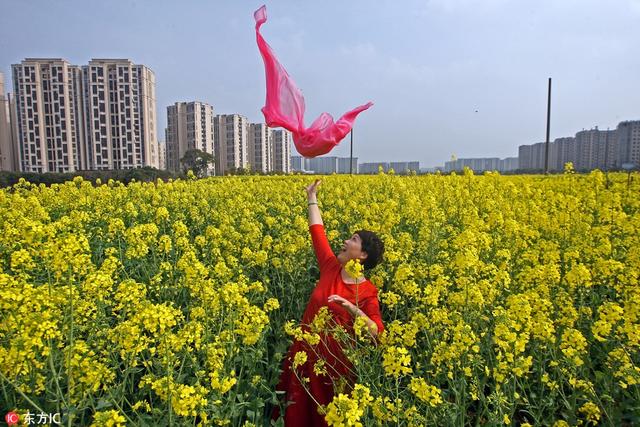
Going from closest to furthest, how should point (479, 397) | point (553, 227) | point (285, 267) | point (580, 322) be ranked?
point (479, 397) < point (580, 322) < point (285, 267) < point (553, 227)

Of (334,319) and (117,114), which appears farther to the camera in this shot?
(117,114)

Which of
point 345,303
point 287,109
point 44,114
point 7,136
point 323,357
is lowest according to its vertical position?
point 323,357

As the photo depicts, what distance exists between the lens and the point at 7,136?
65.3 m

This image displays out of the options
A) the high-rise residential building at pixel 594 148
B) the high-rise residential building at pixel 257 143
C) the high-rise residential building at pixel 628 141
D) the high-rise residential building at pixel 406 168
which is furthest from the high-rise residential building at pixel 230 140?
the high-rise residential building at pixel 628 141

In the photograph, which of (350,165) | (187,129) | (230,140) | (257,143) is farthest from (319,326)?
(257,143)

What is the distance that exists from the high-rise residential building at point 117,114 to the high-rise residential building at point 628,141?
2451 inches

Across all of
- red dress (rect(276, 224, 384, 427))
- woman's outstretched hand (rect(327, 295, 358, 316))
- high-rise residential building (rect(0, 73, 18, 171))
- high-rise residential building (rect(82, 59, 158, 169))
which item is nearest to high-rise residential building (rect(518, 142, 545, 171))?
red dress (rect(276, 224, 384, 427))

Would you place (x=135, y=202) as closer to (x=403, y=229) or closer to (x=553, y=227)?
(x=403, y=229)

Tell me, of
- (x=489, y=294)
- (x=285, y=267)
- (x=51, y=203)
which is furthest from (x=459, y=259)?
(x=51, y=203)

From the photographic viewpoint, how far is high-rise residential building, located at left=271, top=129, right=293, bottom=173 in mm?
68062

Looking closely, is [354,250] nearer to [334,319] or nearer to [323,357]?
[334,319]

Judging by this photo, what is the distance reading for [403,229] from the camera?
573 centimetres

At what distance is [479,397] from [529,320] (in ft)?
1.77

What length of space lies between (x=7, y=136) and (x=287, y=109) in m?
79.5
